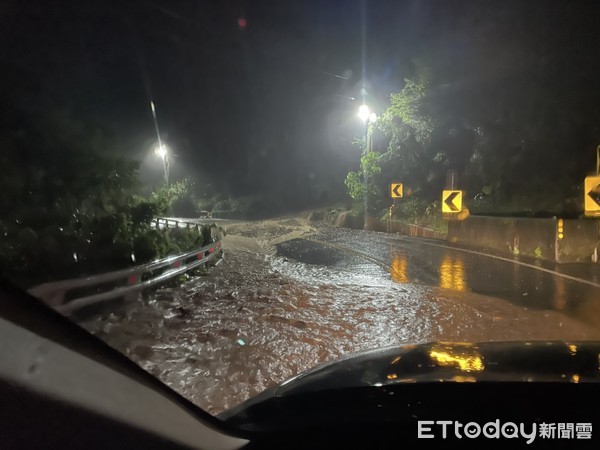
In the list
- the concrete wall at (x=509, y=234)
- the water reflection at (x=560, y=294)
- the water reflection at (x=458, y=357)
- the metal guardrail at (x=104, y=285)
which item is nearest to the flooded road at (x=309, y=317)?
the water reflection at (x=560, y=294)

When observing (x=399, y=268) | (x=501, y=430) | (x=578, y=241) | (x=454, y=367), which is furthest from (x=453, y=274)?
(x=501, y=430)

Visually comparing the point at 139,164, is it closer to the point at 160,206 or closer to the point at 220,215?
the point at 160,206

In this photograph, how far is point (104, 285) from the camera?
7453 mm

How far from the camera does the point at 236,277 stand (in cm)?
1251

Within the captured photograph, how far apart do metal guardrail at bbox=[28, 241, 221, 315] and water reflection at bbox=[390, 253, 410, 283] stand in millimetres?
4685

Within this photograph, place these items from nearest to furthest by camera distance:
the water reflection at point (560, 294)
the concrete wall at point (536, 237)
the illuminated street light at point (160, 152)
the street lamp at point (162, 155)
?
1. the water reflection at point (560, 294)
2. the concrete wall at point (536, 237)
3. the illuminated street light at point (160, 152)
4. the street lamp at point (162, 155)

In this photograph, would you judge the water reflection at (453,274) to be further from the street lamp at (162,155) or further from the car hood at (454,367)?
the street lamp at (162,155)

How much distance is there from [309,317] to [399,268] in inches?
242

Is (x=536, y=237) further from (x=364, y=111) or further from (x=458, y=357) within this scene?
(x=364, y=111)

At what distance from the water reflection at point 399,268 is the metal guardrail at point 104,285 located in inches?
184

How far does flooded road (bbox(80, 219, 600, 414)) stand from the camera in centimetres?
592

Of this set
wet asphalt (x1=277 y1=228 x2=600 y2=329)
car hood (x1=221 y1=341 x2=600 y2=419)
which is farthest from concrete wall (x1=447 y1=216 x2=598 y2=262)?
car hood (x1=221 y1=341 x2=600 y2=419)

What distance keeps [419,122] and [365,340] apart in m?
22.5

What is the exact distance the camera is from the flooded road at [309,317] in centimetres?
592
